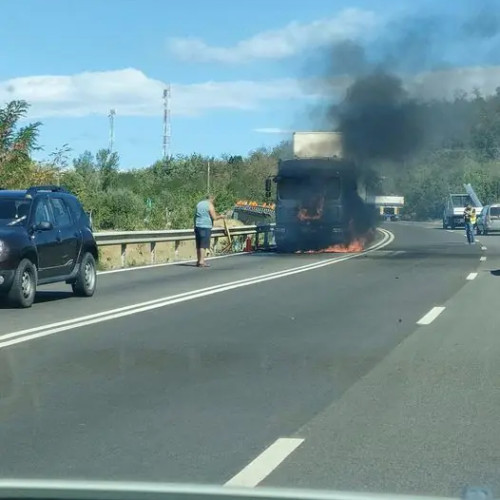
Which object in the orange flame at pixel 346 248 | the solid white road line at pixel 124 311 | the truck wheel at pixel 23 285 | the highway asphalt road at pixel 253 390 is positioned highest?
the truck wheel at pixel 23 285

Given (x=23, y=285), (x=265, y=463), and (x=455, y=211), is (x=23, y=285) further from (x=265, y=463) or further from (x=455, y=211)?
(x=455, y=211)

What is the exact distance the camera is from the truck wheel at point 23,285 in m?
15.0

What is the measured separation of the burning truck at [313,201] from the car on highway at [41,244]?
16.2 m

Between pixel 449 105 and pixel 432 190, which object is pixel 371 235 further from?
pixel 432 190

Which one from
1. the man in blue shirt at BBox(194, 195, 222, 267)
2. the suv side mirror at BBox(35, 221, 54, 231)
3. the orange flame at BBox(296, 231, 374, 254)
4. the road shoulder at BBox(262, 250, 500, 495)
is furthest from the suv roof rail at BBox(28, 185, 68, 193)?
the orange flame at BBox(296, 231, 374, 254)

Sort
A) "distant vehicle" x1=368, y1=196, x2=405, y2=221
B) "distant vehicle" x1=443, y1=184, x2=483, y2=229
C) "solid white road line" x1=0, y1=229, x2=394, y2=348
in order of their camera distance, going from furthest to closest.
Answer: "distant vehicle" x1=443, y1=184, x2=483, y2=229
"distant vehicle" x1=368, y1=196, x2=405, y2=221
"solid white road line" x1=0, y1=229, x2=394, y2=348

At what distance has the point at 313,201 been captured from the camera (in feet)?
111

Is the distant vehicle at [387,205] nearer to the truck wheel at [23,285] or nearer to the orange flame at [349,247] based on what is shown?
the orange flame at [349,247]

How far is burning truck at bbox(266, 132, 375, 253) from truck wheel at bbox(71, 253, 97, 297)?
1607 cm

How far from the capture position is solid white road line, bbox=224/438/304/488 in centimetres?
593

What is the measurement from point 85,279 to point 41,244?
152cm

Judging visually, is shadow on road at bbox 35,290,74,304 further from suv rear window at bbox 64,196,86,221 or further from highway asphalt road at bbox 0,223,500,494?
suv rear window at bbox 64,196,86,221

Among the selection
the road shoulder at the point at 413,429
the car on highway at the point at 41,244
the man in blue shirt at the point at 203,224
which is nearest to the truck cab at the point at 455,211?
the man in blue shirt at the point at 203,224

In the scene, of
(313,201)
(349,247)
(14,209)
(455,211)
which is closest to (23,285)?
(14,209)
